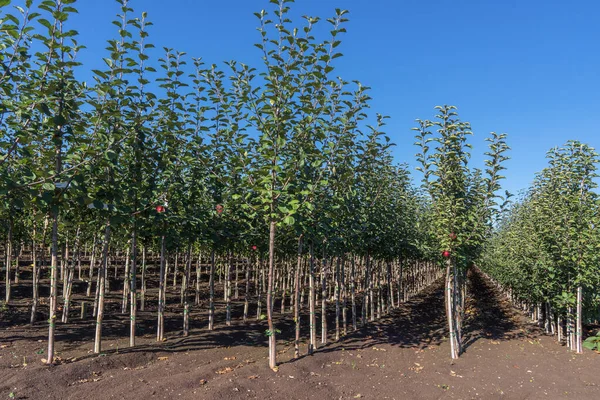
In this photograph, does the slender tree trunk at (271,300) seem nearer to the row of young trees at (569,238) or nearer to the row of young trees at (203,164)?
the row of young trees at (203,164)

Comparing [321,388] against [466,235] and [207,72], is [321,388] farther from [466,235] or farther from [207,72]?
[207,72]

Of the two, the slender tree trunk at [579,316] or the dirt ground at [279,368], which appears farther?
the slender tree trunk at [579,316]

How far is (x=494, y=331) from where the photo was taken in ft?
47.6

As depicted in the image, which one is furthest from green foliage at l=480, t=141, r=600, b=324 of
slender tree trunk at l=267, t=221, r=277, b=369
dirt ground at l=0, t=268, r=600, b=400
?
slender tree trunk at l=267, t=221, r=277, b=369

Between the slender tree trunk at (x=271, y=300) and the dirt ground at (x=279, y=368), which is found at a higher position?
the slender tree trunk at (x=271, y=300)

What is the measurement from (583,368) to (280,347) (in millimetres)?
8290

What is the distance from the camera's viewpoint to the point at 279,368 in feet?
25.8

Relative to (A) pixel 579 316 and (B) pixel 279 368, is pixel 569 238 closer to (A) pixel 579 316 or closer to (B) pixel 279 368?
(A) pixel 579 316

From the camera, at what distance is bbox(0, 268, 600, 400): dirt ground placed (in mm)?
6562

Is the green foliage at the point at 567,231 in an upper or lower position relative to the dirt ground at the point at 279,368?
upper

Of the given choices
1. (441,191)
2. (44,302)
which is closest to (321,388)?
(441,191)

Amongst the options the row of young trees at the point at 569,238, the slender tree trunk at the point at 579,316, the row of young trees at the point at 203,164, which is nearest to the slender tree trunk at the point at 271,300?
the row of young trees at the point at 203,164

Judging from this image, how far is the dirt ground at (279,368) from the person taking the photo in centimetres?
656

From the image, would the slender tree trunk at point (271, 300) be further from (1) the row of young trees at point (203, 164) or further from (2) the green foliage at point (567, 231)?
(2) the green foliage at point (567, 231)
